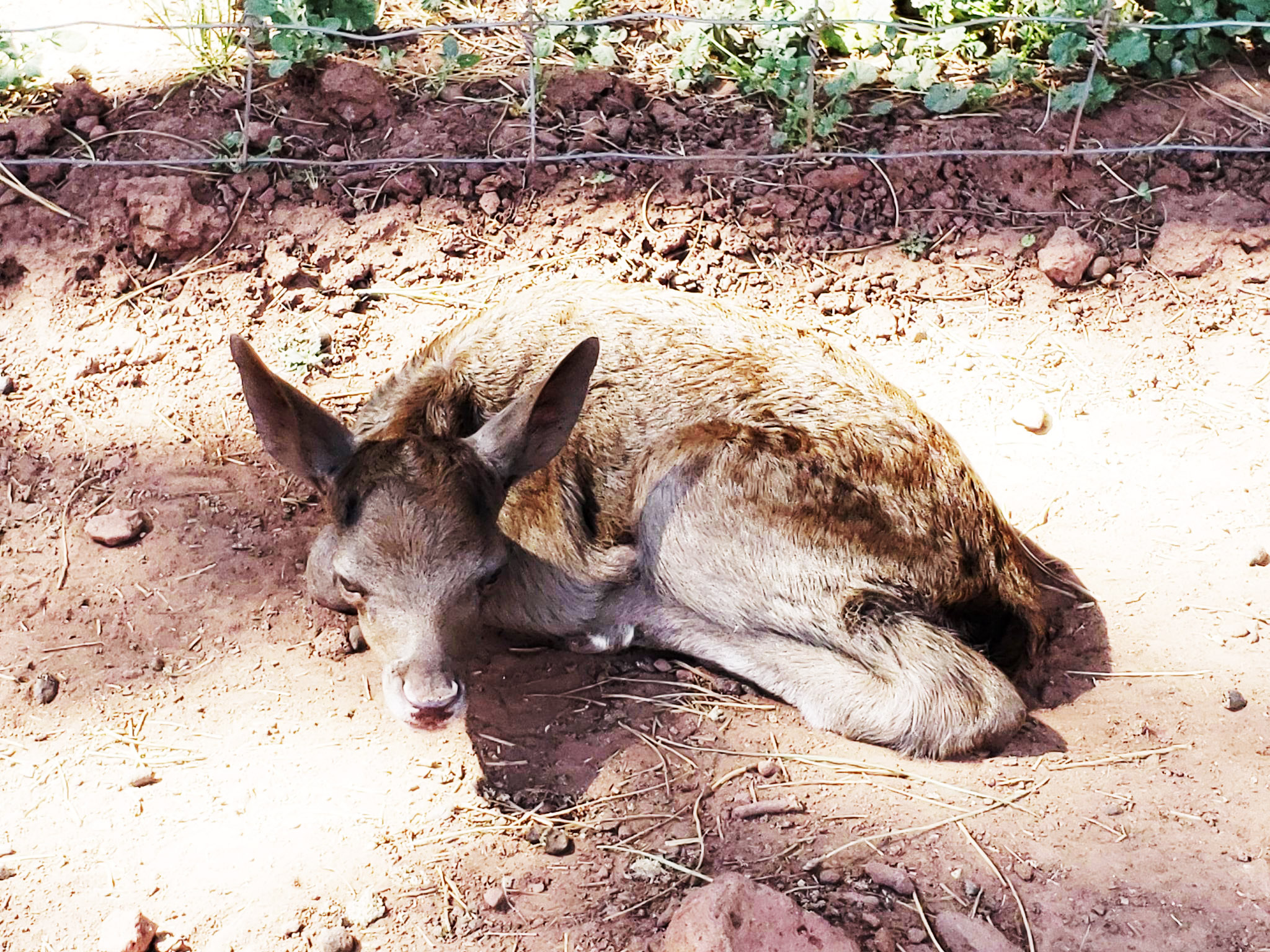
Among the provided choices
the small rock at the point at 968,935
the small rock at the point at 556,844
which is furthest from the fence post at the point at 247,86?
the small rock at the point at 968,935

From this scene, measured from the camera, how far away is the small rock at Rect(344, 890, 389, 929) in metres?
3.54

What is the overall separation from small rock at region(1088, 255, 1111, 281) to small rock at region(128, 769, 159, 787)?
473 centimetres

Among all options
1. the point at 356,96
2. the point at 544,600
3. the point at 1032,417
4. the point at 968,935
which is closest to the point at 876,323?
the point at 1032,417

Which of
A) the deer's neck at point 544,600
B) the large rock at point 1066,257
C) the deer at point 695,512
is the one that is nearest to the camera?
the deer at point 695,512

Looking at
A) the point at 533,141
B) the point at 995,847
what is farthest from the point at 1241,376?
the point at 533,141

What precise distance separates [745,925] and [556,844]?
0.75 metres

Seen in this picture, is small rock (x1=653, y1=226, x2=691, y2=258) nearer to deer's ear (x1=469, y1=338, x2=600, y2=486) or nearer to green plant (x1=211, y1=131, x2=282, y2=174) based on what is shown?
green plant (x1=211, y1=131, x2=282, y2=174)

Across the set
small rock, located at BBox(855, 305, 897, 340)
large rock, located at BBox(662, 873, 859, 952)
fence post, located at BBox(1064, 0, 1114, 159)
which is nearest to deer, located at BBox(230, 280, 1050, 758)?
small rock, located at BBox(855, 305, 897, 340)

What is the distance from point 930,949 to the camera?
341 cm

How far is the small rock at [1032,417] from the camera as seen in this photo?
562 cm

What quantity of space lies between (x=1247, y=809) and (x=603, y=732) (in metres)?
2.09

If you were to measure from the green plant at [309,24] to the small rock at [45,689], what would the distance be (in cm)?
324

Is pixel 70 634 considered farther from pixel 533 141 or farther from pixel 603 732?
pixel 533 141

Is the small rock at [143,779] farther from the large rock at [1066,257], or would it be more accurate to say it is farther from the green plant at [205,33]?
the large rock at [1066,257]
